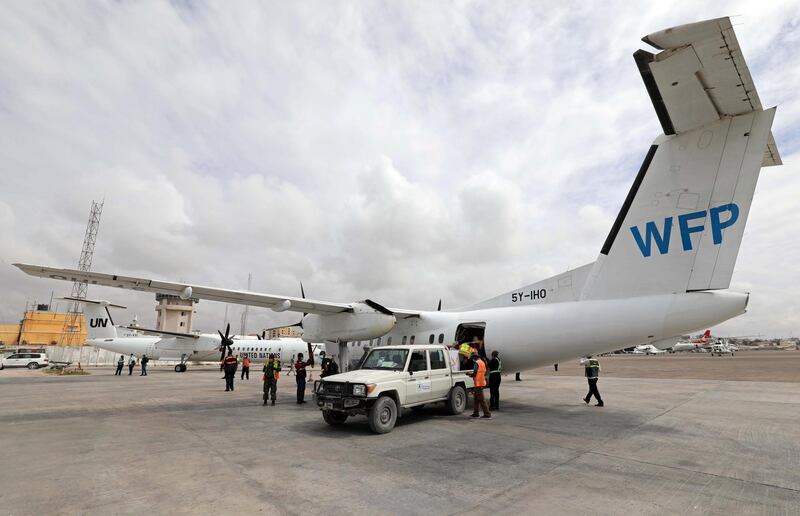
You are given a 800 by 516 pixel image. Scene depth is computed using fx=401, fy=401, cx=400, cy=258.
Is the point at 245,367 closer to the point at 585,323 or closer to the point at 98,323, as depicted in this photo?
the point at 98,323

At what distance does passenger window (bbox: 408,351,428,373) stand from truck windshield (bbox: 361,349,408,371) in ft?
0.60

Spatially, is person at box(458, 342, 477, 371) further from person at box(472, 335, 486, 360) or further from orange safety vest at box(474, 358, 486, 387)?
orange safety vest at box(474, 358, 486, 387)

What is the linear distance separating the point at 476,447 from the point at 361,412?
261 cm

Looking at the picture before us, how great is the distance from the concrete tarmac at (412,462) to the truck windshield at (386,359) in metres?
1.43

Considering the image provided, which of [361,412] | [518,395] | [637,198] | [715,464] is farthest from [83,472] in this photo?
[518,395]

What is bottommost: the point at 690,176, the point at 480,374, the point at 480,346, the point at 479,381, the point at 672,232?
the point at 479,381

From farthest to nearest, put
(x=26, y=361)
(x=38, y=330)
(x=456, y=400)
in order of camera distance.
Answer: (x=38, y=330) < (x=26, y=361) < (x=456, y=400)

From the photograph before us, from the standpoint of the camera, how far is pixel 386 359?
10250 millimetres

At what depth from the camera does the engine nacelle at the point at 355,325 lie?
13.8 meters

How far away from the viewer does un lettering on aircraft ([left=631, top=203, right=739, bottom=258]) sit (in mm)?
8189

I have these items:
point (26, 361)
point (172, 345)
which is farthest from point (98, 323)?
point (26, 361)

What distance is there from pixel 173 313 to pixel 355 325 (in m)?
69.4

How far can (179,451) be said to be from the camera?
734 centimetres

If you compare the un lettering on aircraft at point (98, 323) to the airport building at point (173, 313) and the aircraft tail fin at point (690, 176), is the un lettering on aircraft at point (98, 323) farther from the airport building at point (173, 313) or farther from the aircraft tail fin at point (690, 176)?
the aircraft tail fin at point (690, 176)
